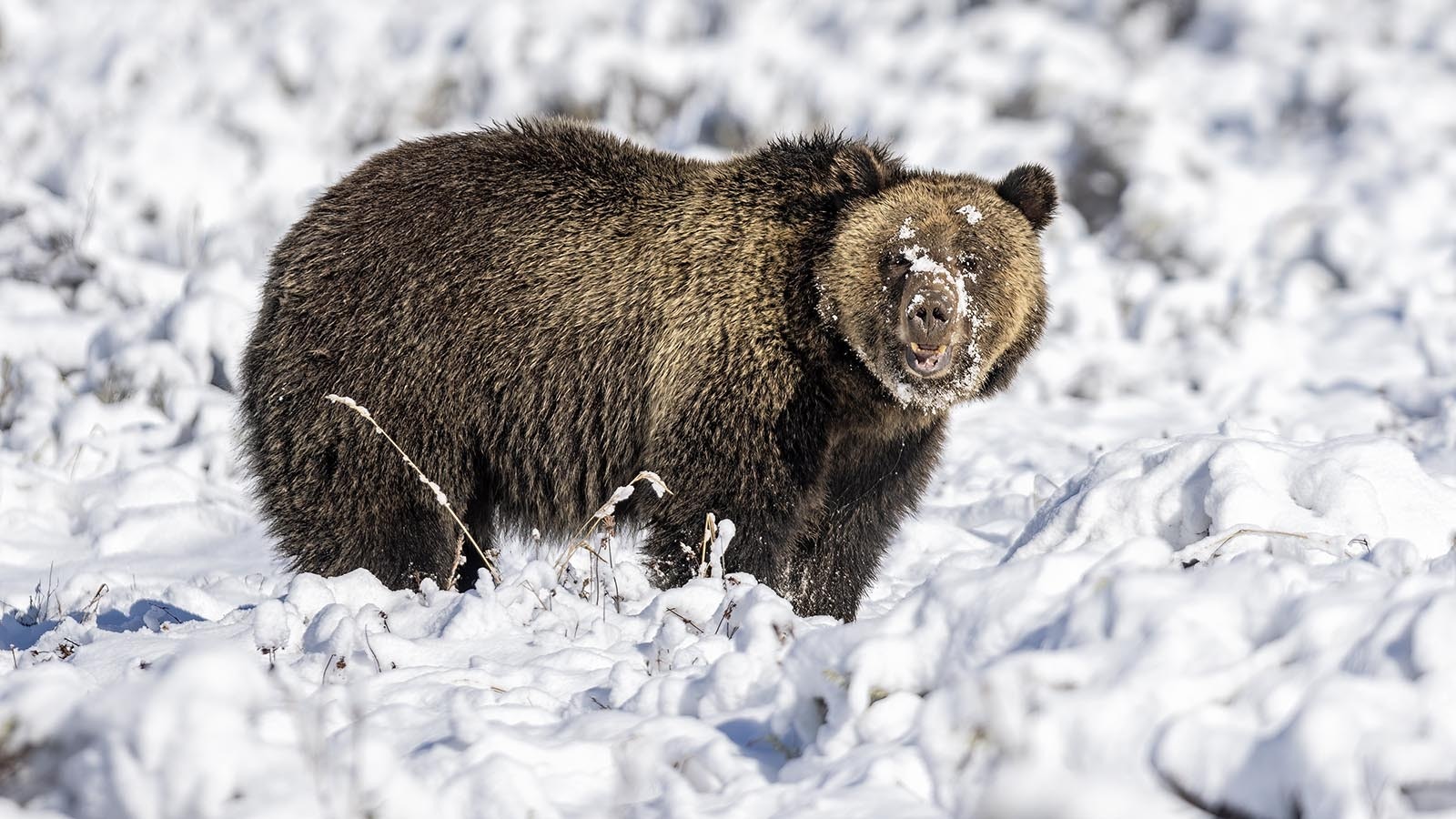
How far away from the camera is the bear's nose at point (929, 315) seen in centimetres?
513

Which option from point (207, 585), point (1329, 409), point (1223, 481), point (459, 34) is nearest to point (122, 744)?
point (1223, 481)

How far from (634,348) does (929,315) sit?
1.18 m

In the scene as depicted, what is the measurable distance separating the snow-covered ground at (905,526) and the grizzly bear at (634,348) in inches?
13.9

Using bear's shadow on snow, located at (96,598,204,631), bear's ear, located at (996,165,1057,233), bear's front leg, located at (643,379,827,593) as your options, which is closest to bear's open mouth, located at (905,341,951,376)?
bear's front leg, located at (643,379,827,593)

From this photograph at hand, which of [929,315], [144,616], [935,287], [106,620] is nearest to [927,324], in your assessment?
[929,315]

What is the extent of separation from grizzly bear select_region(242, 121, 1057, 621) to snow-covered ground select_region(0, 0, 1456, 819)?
0.35 meters

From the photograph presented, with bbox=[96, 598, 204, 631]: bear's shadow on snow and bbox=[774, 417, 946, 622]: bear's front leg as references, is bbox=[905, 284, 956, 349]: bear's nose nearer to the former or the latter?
bbox=[774, 417, 946, 622]: bear's front leg

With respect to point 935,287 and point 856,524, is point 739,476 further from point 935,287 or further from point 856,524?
point 935,287

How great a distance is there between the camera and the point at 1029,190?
5773 millimetres

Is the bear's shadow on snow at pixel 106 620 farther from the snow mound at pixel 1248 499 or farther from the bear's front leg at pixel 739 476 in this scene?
the snow mound at pixel 1248 499

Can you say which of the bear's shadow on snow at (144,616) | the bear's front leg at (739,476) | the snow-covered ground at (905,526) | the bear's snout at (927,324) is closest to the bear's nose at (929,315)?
the bear's snout at (927,324)

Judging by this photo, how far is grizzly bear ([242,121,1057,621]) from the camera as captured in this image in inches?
212

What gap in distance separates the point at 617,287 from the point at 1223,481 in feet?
8.05

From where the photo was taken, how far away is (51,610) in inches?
216
